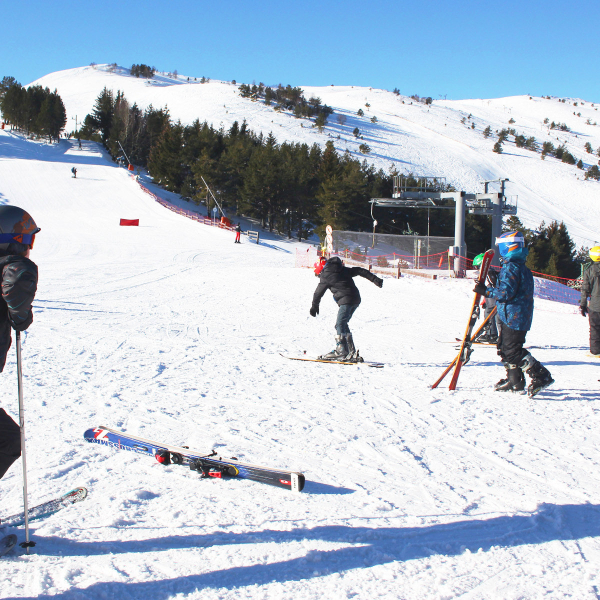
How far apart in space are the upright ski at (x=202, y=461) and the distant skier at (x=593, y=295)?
537cm

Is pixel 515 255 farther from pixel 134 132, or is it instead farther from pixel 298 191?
pixel 134 132

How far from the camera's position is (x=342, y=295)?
6652 millimetres

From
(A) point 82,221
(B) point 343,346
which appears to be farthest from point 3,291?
(A) point 82,221

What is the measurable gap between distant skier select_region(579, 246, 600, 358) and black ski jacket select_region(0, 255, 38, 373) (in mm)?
6745

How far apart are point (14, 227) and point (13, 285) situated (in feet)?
1.13

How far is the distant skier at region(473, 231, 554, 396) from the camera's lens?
5031mm

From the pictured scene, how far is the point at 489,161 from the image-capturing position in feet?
264

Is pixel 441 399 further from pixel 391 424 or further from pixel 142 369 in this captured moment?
pixel 142 369

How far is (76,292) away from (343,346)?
8288mm

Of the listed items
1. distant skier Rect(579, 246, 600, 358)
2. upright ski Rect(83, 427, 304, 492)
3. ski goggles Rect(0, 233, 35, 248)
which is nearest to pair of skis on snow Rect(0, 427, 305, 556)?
upright ski Rect(83, 427, 304, 492)

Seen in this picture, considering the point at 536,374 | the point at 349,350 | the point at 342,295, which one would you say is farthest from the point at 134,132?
the point at 536,374

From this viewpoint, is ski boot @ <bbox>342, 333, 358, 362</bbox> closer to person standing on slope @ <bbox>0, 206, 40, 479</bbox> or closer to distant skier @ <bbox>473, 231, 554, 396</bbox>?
distant skier @ <bbox>473, 231, 554, 396</bbox>

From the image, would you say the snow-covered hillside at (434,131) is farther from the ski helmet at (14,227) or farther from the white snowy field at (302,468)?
the ski helmet at (14,227)

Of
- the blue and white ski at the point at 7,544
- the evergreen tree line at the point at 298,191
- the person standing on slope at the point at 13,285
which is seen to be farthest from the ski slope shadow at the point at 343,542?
the evergreen tree line at the point at 298,191
